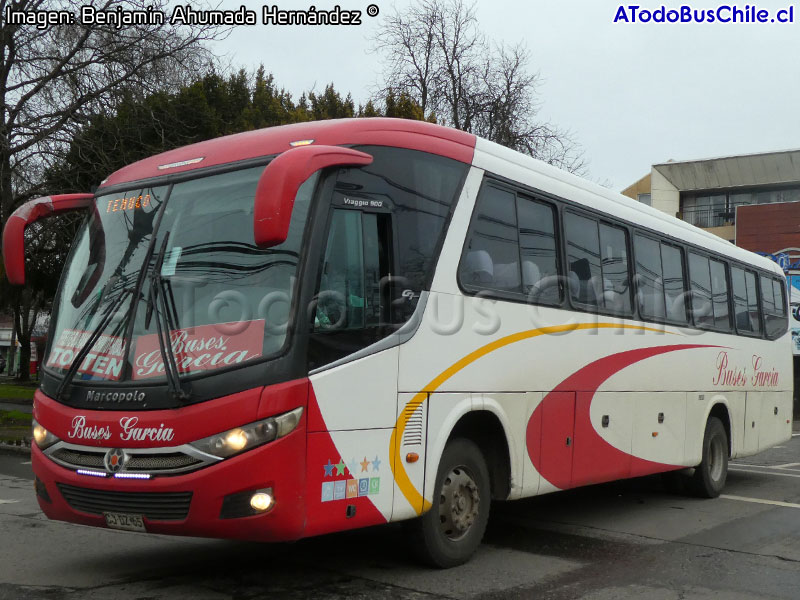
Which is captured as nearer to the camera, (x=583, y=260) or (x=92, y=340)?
(x=92, y=340)

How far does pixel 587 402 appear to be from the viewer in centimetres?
905

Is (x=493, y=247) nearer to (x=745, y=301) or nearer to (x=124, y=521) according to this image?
(x=124, y=521)

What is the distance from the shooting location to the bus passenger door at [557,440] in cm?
820

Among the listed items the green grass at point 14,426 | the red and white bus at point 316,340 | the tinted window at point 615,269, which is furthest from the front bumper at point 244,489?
the green grass at point 14,426

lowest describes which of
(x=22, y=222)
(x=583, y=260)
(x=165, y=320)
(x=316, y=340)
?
(x=316, y=340)

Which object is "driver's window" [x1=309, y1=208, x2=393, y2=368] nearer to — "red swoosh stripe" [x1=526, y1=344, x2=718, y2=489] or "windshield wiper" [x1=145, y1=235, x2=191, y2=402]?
"windshield wiper" [x1=145, y1=235, x2=191, y2=402]

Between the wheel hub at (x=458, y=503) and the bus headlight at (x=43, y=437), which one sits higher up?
the bus headlight at (x=43, y=437)

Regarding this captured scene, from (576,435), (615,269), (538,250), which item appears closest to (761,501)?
(615,269)

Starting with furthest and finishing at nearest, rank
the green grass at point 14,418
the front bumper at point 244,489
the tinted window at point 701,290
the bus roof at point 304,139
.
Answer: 1. the green grass at point 14,418
2. the tinted window at point 701,290
3. the bus roof at point 304,139
4. the front bumper at point 244,489

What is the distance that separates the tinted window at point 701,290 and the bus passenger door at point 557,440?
3.83 meters

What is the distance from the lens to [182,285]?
20.4ft

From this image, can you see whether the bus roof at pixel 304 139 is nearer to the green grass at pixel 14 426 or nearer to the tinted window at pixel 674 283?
the tinted window at pixel 674 283

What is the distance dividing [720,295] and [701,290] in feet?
2.67

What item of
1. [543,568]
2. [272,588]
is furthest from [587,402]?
[272,588]
